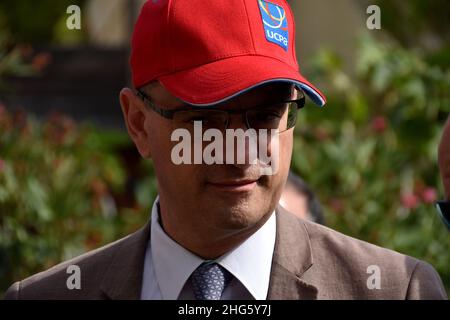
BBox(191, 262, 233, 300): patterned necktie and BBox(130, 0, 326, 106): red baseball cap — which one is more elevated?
BBox(130, 0, 326, 106): red baseball cap

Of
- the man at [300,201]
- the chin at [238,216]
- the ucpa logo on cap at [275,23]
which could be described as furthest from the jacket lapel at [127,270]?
the man at [300,201]

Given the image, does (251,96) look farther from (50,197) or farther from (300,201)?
(50,197)

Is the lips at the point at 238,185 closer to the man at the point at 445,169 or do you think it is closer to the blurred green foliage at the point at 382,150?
the man at the point at 445,169

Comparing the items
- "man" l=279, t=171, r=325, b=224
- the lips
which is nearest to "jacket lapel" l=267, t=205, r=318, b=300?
the lips

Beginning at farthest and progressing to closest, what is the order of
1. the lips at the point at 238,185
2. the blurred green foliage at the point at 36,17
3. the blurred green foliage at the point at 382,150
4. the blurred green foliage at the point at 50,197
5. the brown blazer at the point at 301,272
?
the blurred green foliage at the point at 36,17, the blurred green foliage at the point at 382,150, the blurred green foliage at the point at 50,197, the brown blazer at the point at 301,272, the lips at the point at 238,185

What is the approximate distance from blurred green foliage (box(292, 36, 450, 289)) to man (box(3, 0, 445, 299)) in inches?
113

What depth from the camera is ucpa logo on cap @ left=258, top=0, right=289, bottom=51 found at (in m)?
2.47

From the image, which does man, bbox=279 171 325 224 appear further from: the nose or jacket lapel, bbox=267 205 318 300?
the nose

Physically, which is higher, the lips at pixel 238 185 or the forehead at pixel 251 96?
the forehead at pixel 251 96

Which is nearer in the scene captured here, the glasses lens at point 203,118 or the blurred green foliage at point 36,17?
the glasses lens at point 203,118

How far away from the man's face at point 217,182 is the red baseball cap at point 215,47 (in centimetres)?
5

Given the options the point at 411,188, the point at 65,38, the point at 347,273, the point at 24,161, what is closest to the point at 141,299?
the point at 347,273

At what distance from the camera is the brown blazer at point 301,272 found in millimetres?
2426
